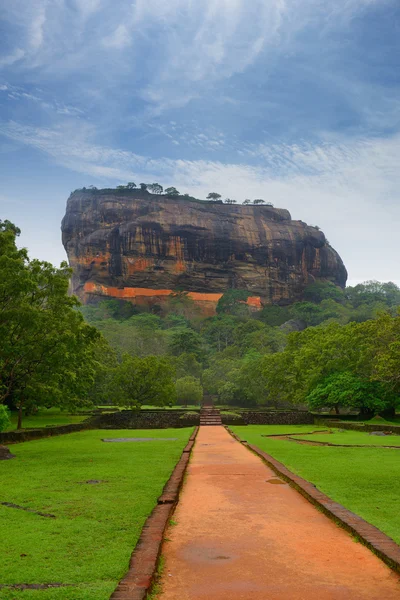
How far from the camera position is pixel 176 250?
113 meters

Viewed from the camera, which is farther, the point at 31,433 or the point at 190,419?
the point at 190,419

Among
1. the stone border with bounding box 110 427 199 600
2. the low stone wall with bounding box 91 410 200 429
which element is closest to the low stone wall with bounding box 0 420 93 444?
the low stone wall with bounding box 91 410 200 429

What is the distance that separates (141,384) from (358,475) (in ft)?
88.2

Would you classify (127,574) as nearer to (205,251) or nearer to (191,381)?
(191,381)

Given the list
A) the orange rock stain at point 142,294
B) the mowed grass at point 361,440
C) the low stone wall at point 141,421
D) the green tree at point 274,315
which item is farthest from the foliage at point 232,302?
the mowed grass at point 361,440

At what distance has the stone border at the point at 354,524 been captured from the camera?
15.7 feet

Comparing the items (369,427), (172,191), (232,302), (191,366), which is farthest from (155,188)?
(369,427)

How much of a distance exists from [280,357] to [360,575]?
3626 centimetres

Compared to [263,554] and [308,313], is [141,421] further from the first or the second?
[308,313]

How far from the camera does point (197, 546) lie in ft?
17.4

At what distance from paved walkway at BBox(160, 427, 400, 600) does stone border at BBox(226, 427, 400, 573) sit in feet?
0.29

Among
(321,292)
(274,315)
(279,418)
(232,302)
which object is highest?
(321,292)

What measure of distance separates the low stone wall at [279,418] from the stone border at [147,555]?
87.5 ft

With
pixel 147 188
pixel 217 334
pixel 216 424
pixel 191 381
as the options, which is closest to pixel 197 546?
pixel 216 424
